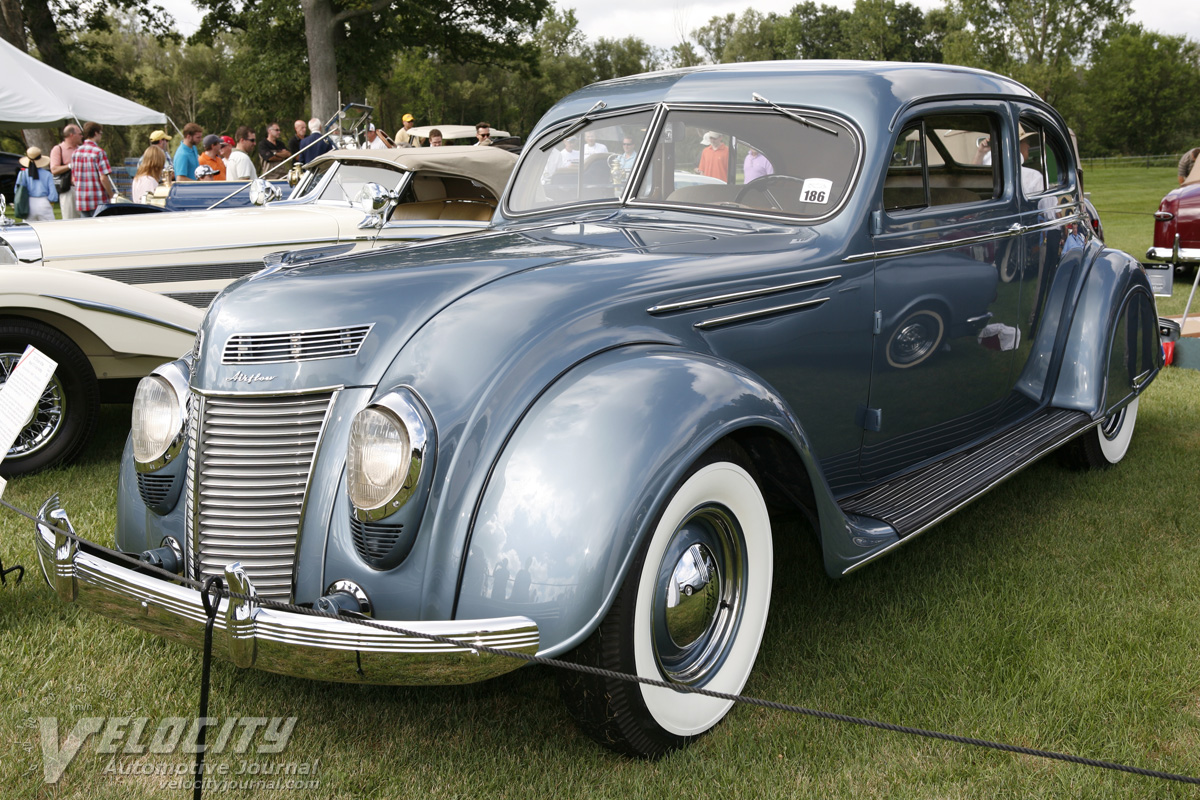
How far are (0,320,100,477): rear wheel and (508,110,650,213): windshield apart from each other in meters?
2.54

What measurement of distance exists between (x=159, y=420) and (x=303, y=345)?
0.65 m

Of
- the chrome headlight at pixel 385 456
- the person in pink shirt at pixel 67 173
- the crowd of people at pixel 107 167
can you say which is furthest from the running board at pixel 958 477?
the person in pink shirt at pixel 67 173

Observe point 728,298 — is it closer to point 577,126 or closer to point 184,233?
point 577,126

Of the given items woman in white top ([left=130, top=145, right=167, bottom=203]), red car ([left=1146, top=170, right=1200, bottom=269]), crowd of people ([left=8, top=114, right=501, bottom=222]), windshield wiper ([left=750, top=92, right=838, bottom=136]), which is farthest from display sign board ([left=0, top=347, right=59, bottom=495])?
red car ([left=1146, top=170, right=1200, bottom=269])

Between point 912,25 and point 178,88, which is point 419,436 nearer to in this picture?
point 178,88

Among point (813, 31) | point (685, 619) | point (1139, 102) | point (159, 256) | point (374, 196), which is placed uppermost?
point (813, 31)

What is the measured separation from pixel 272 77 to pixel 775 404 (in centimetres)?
2520

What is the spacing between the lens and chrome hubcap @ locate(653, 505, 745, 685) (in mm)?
2385

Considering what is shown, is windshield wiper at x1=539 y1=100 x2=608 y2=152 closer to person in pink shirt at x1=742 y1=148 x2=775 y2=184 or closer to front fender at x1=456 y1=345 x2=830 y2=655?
person in pink shirt at x1=742 y1=148 x2=775 y2=184

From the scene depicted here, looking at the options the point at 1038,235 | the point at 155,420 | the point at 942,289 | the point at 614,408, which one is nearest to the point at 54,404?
the point at 155,420

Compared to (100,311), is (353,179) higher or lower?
higher

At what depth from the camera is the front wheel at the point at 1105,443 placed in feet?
15.3

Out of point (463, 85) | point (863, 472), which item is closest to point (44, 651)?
point (863, 472)

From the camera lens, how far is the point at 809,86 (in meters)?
3.40
